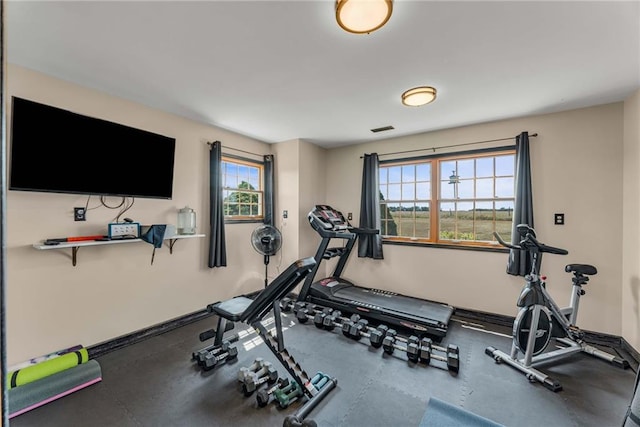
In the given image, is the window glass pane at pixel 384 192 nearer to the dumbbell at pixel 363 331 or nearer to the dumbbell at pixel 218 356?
the dumbbell at pixel 363 331

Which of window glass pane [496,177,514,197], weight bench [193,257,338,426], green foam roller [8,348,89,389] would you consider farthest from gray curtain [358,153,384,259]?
green foam roller [8,348,89,389]

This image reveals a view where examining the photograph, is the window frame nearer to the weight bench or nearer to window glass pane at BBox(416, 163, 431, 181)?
the weight bench

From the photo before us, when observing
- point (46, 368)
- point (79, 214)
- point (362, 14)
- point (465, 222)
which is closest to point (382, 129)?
point (465, 222)

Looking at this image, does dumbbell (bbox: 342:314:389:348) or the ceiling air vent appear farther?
the ceiling air vent

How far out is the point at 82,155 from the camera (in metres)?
2.38

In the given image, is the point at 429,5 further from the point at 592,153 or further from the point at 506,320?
the point at 506,320

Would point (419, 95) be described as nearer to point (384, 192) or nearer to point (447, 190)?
point (447, 190)

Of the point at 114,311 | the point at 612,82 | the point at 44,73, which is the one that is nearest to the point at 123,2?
the point at 44,73

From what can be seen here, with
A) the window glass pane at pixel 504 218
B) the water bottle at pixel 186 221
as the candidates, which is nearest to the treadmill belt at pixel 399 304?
the window glass pane at pixel 504 218

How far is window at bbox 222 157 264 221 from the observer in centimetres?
393

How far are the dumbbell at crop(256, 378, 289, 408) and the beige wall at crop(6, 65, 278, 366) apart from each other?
1.85 metres

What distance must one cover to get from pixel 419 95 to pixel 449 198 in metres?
1.82

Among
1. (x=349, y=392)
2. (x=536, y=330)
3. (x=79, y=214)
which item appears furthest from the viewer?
(x=79, y=214)

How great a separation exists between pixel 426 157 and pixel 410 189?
21.6 inches
